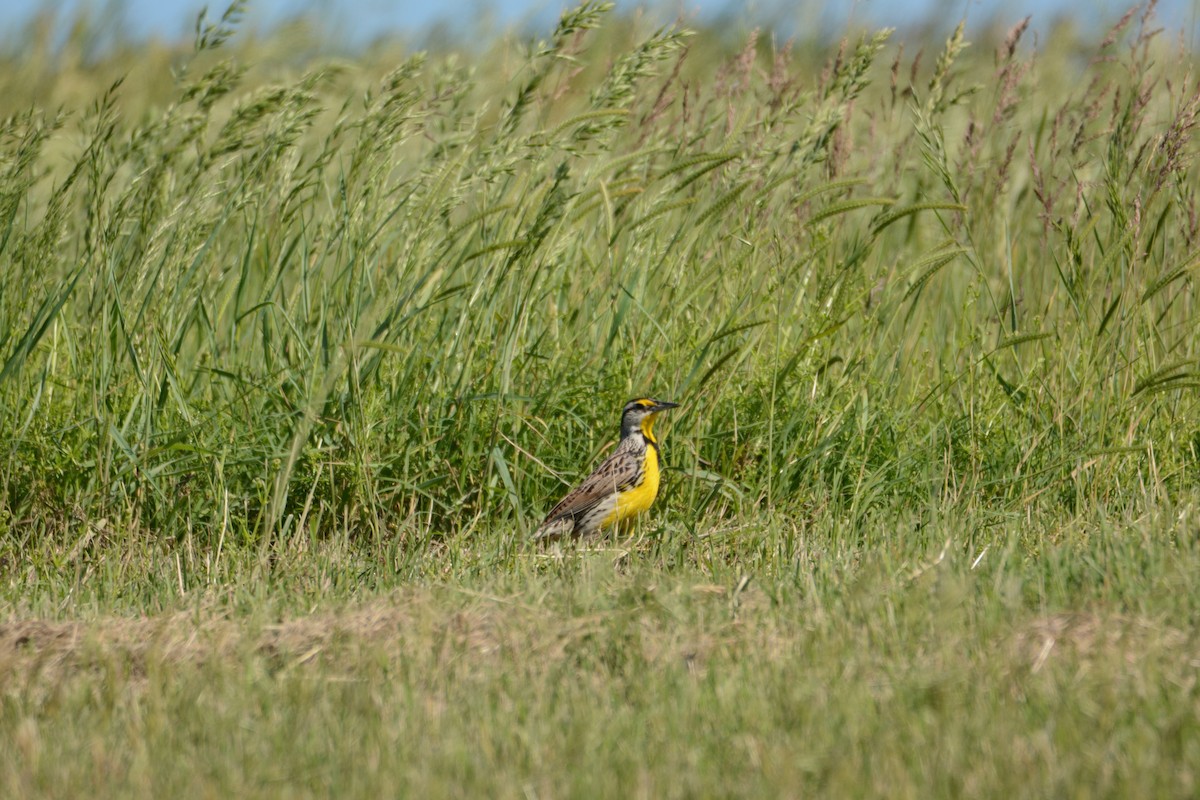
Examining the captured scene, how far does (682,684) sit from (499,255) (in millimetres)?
2671

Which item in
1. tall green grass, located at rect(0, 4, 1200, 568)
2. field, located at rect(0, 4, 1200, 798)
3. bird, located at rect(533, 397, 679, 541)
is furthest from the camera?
bird, located at rect(533, 397, 679, 541)

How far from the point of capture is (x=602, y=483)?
5.50 metres

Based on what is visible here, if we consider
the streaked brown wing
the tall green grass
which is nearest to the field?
the tall green grass

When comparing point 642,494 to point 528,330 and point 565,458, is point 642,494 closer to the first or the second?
point 565,458

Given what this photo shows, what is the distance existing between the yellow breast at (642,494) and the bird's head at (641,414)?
117 mm

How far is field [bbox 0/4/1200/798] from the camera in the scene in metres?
3.23

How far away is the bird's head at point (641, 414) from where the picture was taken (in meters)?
5.50

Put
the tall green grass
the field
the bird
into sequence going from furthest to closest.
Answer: the bird
the tall green grass
the field

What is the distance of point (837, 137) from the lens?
604 centimetres

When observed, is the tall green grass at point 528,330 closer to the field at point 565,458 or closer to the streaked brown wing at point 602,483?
the field at point 565,458

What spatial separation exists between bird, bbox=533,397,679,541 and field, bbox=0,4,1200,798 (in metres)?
0.12

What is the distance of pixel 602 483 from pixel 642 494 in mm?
161

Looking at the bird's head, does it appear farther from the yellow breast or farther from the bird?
the yellow breast

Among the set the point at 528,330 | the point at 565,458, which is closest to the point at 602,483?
the point at 565,458
